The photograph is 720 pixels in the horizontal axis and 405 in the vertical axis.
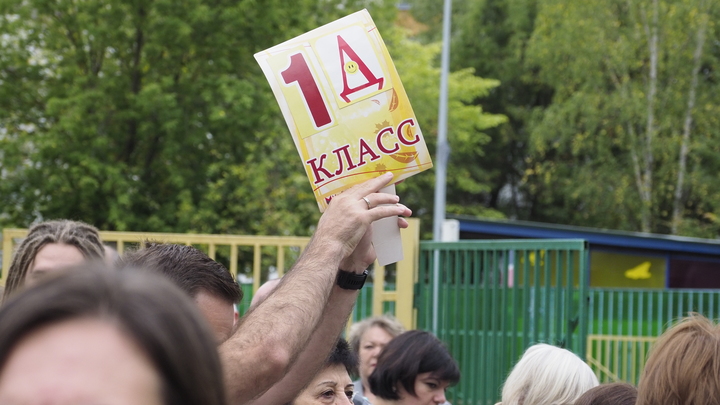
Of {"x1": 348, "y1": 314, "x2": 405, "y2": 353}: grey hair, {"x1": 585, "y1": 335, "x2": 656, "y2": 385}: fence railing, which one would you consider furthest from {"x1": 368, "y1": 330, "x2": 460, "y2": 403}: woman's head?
{"x1": 585, "y1": 335, "x2": 656, "y2": 385}: fence railing

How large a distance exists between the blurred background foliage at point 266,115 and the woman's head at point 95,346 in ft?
42.0

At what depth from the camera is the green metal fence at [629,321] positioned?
11.5 m

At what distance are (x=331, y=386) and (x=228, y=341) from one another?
1.47m

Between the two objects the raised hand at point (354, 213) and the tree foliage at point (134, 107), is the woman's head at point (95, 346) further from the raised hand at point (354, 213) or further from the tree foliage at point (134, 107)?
the tree foliage at point (134, 107)

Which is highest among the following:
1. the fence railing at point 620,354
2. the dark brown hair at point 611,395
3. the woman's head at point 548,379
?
the dark brown hair at point 611,395

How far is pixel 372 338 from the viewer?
5418mm

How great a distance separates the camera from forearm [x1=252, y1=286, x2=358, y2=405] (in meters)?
2.49

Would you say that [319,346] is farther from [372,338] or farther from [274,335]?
[372,338]

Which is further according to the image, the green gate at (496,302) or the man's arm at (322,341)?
the green gate at (496,302)

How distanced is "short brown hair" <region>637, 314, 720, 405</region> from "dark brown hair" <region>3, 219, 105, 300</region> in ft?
6.80

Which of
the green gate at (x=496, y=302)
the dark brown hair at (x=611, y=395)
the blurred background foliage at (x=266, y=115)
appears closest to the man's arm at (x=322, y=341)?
the dark brown hair at (x=611, y=395)

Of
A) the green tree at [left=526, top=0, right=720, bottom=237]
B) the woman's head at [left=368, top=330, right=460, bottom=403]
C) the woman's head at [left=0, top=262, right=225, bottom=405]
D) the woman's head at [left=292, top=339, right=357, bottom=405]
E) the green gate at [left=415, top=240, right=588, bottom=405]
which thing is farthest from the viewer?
the green tree at [left=526, top=0, right=720, bottom=237]

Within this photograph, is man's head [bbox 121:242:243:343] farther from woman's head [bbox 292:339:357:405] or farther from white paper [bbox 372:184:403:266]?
woman's head [bbox 292:339:357:405]

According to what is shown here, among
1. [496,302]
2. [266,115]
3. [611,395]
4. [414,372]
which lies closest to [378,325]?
[496,302]
